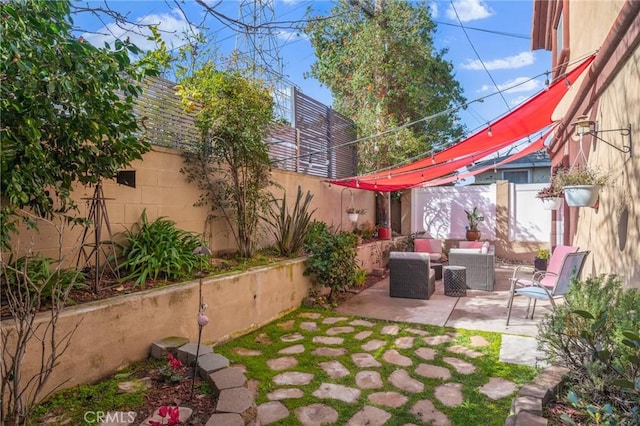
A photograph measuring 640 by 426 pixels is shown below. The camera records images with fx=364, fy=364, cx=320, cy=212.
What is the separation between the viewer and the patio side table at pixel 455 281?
23.0 feet

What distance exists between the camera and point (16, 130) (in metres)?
2.66

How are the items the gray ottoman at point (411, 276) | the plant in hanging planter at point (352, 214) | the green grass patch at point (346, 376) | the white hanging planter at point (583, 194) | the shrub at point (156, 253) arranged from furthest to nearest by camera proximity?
the plant in hanging planter at point (352, 214), the gray ottoman at point (411, 276), the shrub at point (156, 253), the white hanging planter at point (583, 194), the green grass patch at point (346, 376)

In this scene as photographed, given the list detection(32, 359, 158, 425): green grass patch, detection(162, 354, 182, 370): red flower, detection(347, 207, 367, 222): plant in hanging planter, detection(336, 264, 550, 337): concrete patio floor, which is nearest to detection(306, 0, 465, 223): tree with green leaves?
detection(347, 207, 367, 222): plant in hanging planter

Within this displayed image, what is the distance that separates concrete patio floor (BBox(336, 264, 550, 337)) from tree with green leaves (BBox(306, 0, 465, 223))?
4793 mm

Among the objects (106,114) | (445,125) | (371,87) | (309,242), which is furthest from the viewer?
(445,125)

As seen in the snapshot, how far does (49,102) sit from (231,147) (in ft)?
9.18

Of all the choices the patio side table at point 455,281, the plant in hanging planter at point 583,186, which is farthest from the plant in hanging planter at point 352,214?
the plant in hanging planter at point 583,186

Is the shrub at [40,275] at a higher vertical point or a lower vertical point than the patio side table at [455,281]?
higher

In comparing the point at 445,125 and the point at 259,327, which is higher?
the point at 445,125

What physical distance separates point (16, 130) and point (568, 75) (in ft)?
19.4

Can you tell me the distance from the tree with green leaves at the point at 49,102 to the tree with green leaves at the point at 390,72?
26.8ft

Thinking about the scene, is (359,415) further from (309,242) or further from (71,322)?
(309,242)

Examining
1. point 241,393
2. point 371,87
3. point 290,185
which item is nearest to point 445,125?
point 371,87
